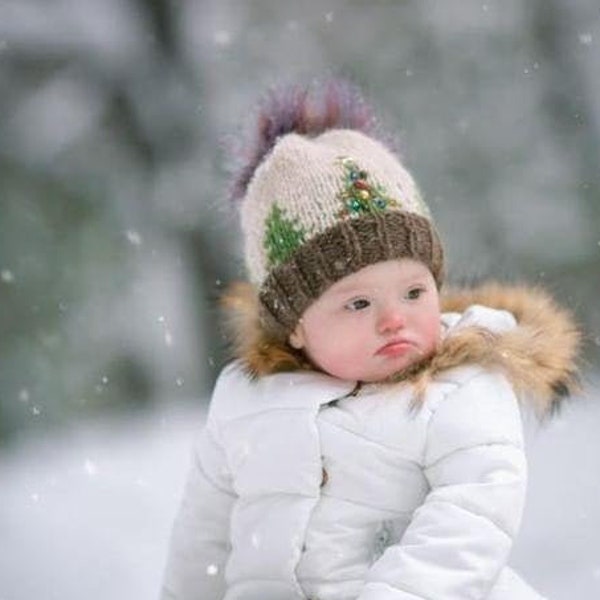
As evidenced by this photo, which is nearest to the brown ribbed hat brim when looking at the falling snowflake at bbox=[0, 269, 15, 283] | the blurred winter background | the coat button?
the coat button

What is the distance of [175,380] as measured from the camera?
4434 millimetres

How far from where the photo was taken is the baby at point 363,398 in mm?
1524

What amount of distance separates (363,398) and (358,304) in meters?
0.12

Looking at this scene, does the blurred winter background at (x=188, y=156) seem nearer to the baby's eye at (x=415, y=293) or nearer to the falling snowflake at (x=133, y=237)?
the falling snowflake at (x=133, y=237)

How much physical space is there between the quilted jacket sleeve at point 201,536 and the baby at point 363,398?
1cm

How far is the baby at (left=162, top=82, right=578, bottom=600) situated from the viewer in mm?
1524

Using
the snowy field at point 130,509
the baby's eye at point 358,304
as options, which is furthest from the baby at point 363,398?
the snowy field at point 130,509

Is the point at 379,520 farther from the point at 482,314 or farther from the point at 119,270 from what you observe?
the point at 119,270

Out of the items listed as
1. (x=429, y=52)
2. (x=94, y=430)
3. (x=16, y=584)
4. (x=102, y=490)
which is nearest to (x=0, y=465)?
(x=94, y=430)

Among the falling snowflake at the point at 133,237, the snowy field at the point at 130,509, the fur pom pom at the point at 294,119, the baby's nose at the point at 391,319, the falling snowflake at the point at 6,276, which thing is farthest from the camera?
the falling snowflake at the point at 133,237

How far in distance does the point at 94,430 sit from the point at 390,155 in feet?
8.44

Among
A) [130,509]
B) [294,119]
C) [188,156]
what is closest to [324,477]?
[294,119]

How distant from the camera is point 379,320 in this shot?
1635mm

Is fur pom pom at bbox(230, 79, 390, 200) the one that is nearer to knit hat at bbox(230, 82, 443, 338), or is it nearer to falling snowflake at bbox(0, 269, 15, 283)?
knit hat at bbox(230, 82, 443, 338)
